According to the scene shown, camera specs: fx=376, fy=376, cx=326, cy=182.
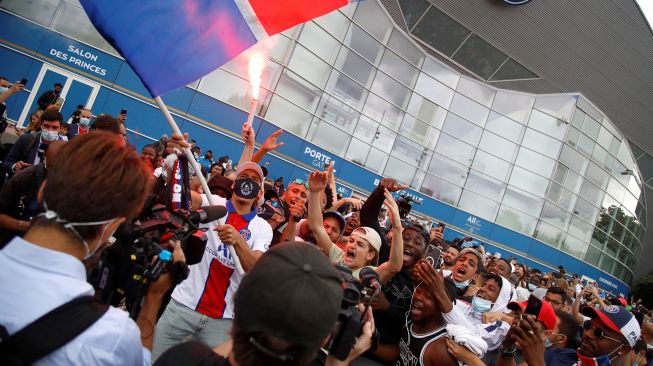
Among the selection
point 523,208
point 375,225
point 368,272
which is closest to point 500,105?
point 523,208

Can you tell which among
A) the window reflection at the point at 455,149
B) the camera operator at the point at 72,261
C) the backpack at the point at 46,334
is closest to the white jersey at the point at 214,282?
the camera operator at the point at 72,261

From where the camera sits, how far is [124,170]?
1.18 m

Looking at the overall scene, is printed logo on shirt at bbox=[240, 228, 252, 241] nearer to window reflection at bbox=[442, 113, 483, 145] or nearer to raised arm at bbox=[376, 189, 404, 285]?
raised arm at bbox=[376, 189, 404, 285]

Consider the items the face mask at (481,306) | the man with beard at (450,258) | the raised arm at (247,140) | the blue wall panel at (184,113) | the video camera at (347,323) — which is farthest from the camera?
the blue wall panel at (184,113)

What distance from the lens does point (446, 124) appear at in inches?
833

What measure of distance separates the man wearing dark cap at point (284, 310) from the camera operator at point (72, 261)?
0.34 meters

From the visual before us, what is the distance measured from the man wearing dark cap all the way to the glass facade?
15.4 metres

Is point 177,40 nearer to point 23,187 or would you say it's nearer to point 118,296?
point 23,187

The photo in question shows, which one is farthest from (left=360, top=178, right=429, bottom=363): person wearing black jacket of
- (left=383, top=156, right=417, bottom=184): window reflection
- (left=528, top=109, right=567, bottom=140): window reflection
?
(left=528, top=109, right=567, bottom=140): window reflection

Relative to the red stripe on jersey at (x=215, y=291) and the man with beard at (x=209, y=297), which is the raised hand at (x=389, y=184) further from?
the red stripe on jersey at (x=215, y=291)

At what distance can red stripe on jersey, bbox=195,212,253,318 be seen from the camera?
8.61ft

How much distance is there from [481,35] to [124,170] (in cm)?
2281

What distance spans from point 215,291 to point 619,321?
3079 mm

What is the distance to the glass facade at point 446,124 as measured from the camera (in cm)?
1717
